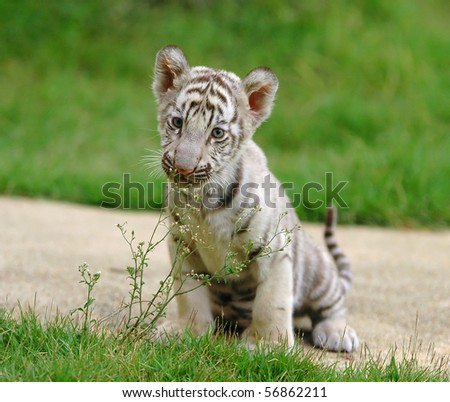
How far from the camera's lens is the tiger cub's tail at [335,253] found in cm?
570

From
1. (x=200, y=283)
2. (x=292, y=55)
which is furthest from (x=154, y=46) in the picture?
(x=200, y=283)

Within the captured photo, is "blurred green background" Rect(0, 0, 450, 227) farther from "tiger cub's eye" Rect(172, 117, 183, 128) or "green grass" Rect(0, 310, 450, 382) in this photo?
"green grass" Rect(0, 310, 450, 382)

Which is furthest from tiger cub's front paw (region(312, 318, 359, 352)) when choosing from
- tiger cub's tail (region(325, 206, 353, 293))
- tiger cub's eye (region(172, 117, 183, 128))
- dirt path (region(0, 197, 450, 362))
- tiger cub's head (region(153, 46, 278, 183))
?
tiger cub's eye (region(172, 117, 183, 128))

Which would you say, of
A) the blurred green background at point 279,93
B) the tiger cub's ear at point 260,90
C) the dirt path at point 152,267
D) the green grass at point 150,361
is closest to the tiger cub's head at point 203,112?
the tiger cub's ear at point 260,90

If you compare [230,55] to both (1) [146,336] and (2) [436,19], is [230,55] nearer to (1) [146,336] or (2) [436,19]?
(2) [436,19]

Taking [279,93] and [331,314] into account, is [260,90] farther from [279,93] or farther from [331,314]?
[279,93]

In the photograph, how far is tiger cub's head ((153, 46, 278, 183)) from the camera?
4.30 metres

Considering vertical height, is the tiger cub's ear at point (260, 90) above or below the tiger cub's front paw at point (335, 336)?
above

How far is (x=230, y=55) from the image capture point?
12.4 metres

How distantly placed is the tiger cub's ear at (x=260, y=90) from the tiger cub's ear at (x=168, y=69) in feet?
1.21

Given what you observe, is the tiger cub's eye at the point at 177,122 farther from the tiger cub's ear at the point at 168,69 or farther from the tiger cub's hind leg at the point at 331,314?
the tiger cub's hind leg at the point at 331,314

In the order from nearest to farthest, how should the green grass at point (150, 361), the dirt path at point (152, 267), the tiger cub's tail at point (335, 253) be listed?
1. the green grass at point (150, 361)
2. the dirt path at point (152, 267)
3. the tiger cub's tail at point (335, 253)

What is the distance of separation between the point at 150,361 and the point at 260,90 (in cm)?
173

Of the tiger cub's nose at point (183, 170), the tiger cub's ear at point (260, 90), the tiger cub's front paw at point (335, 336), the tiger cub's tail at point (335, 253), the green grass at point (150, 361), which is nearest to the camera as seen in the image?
the green grass at point (150, 361)
